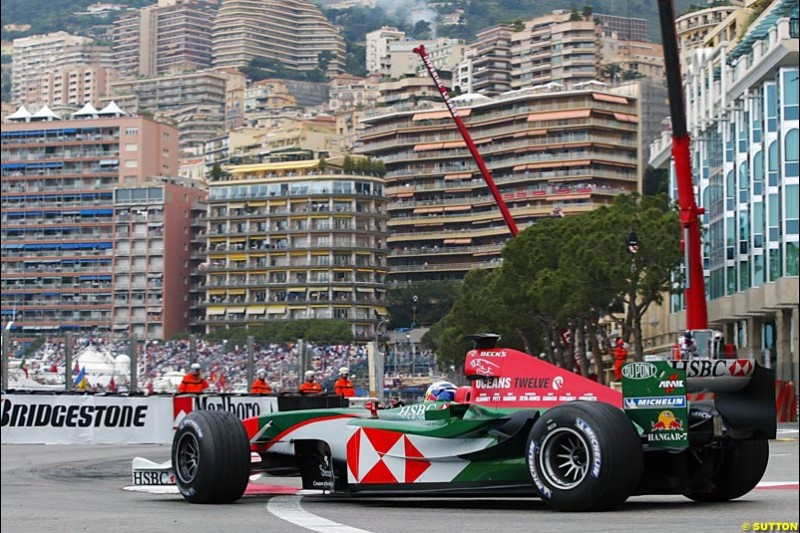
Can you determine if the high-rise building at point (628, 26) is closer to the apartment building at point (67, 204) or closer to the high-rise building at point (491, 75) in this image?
the high-rise building at point (491, 75)

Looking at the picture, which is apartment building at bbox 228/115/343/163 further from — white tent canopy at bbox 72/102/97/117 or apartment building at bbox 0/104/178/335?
white tent canopy at bbox 72/102/97/117

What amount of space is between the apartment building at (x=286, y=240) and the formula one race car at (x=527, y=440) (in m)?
75.7

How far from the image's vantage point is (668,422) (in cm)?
1062

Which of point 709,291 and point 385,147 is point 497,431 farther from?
point 385,147

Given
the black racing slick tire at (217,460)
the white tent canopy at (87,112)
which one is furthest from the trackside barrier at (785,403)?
the white tent canopy at (87,112)

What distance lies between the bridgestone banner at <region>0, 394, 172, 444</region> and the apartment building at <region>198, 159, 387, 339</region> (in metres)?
59.9

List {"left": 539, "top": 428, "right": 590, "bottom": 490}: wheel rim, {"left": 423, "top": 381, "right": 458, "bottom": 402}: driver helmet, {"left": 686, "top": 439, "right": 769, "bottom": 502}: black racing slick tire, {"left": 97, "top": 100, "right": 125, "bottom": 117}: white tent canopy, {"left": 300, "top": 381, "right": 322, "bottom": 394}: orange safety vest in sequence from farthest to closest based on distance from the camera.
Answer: {"left": 97, "top": 100, "right": 125, "bottom": 117}: white tent canopy → {"left": 300, "top": 381, "right": 322, "bottom": 394}: orange safety vest → {"left": 423, "top": 381, "right": 458, "bottom": 402}: driver helmet → {"left": 686, "top": 439, "right": 769, "bottom": 502}: black racing slick tire → {"left": 539, "top": 428, "right": 590, "bottom": 490}: wheel rim

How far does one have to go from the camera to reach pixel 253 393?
28.6 metres

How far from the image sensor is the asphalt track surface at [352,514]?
9.54m

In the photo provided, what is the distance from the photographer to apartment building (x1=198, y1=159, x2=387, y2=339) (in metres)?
103

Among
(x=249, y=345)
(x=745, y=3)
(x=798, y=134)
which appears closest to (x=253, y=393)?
(x=249, y=345)

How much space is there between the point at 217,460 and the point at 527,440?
2.53 m

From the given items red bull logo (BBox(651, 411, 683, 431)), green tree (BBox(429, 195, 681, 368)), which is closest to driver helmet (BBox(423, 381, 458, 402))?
red bull logo (BBox(651, 411, 683, 431))

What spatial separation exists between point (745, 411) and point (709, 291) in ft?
209
